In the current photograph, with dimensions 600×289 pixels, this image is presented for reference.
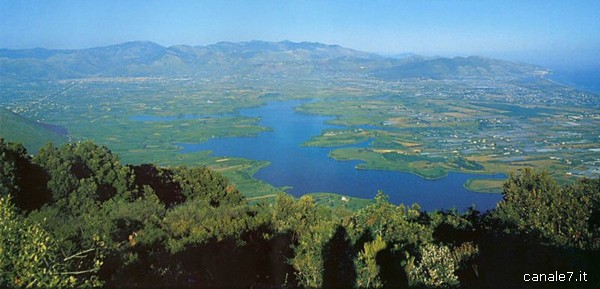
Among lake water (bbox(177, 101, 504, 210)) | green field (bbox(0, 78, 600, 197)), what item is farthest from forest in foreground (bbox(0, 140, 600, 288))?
green field (bbox(0, 78, 600, 197))

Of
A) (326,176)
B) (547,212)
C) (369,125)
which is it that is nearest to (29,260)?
(547,212)

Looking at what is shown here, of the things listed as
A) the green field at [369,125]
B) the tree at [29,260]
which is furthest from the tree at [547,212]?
the green field at [369,125]

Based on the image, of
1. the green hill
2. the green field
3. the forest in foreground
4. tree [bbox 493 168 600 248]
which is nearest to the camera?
the forest in foreground

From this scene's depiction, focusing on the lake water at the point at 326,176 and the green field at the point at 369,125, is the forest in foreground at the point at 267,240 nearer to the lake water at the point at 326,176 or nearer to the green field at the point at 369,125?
the lake water at the point at 326,176

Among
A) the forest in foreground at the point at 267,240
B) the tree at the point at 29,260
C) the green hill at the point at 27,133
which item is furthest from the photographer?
the green hill at the point at 27,133

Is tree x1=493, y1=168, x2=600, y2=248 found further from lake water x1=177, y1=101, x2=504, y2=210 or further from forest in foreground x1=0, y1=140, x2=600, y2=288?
lake water x1=177, y1=101, x2=504, y2=210

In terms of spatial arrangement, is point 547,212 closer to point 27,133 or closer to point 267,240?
A: point 267,240
